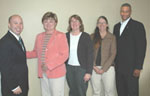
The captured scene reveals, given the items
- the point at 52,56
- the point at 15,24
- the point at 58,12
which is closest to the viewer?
the point at 15,24

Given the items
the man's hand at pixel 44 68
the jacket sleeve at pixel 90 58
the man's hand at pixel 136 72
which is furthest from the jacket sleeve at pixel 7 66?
the man's hand at pixel 136 72

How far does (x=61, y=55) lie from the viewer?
219cm

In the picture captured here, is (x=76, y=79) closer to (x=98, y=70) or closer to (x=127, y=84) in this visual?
(x=98, y=70)

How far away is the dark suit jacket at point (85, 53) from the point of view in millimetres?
2309

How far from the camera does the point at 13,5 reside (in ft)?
8.37

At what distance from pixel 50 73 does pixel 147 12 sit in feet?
7.04

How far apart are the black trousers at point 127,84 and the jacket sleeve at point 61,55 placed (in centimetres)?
94

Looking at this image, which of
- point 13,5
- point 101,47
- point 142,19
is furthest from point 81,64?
point 142,19

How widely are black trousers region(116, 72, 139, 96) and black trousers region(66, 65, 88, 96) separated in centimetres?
59

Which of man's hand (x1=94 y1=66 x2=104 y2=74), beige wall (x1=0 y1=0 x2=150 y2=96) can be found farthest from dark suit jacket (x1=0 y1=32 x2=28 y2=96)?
man's hand (x1=94 y1=66 x2=104 y2=74)

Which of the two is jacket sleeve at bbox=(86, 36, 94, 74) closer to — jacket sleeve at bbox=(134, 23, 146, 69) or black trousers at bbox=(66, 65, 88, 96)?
black trousers at bbox=(66, 65, 88, 96)

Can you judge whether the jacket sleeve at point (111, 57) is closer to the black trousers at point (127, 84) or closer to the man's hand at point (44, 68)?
the black trousers at point (127, 84)

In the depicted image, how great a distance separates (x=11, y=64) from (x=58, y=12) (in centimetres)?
126

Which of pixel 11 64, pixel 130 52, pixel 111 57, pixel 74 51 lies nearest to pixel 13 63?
pixel 11 64
